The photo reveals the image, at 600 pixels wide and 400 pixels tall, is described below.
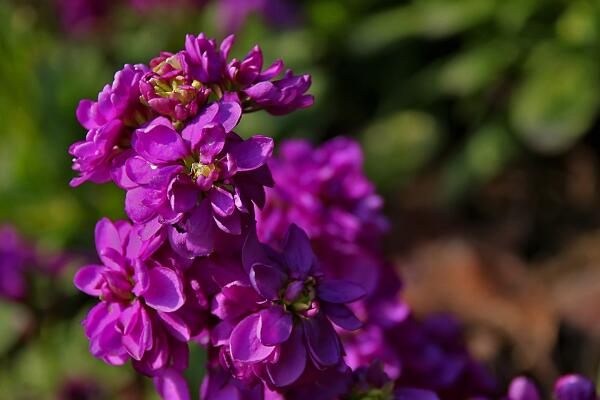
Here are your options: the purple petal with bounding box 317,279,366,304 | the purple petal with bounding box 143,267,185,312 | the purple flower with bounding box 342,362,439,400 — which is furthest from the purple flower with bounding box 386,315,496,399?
the purple petal with bounding box 143,267,185,312

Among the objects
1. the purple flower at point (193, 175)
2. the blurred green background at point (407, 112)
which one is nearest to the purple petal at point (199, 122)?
the purple flower at point (193, 175)

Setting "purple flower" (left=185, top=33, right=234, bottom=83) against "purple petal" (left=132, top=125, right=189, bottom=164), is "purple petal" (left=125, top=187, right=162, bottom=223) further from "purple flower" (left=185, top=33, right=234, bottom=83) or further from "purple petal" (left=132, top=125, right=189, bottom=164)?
"purple flower" (left=185, top=33, right=234, bottom=83)

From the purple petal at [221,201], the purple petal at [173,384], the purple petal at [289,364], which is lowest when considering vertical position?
the purple petal at [173,384]

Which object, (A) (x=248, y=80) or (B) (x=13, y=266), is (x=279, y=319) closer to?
(A) (x=248, y=80)

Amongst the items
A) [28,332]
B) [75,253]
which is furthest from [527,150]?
[28,332]

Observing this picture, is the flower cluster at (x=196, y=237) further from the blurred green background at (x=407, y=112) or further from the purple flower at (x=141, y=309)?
the blurred green background at (x=407, y=112)
